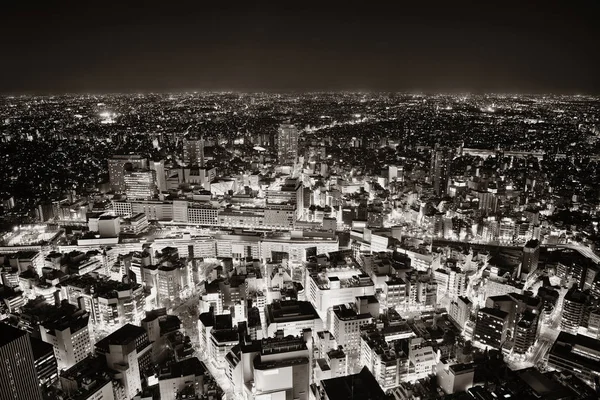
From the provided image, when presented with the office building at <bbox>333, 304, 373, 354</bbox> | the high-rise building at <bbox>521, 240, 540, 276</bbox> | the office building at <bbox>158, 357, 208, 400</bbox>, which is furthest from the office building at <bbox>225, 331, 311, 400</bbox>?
the high-rise building at <bbox>521, 240, 540, 276</bbox>

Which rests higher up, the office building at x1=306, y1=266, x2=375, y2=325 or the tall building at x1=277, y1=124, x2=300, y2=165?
Result: the tall building at x1=277, y1=124, x2=300, y2=165

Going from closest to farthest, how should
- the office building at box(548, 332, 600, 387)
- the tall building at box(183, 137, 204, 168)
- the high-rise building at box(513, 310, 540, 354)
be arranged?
the office building at box(548, 332, 600, 387), the high-rise building at box(513, 310, 540, 354), the tall building at box(183, 137, 204, 168)

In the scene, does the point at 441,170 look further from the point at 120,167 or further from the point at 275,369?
the point at 275,369

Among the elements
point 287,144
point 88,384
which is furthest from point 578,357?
point 287,144

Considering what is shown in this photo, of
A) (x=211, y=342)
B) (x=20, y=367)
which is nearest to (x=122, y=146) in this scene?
(x=211, y=342)

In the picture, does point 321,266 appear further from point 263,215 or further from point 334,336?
point 263,215

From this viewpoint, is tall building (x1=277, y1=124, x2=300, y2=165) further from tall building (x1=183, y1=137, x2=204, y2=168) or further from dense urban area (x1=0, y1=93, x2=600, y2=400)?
tall building (x1=183, y1=137, x2=204, y2=168)

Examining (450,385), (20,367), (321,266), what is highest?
(20,367)
